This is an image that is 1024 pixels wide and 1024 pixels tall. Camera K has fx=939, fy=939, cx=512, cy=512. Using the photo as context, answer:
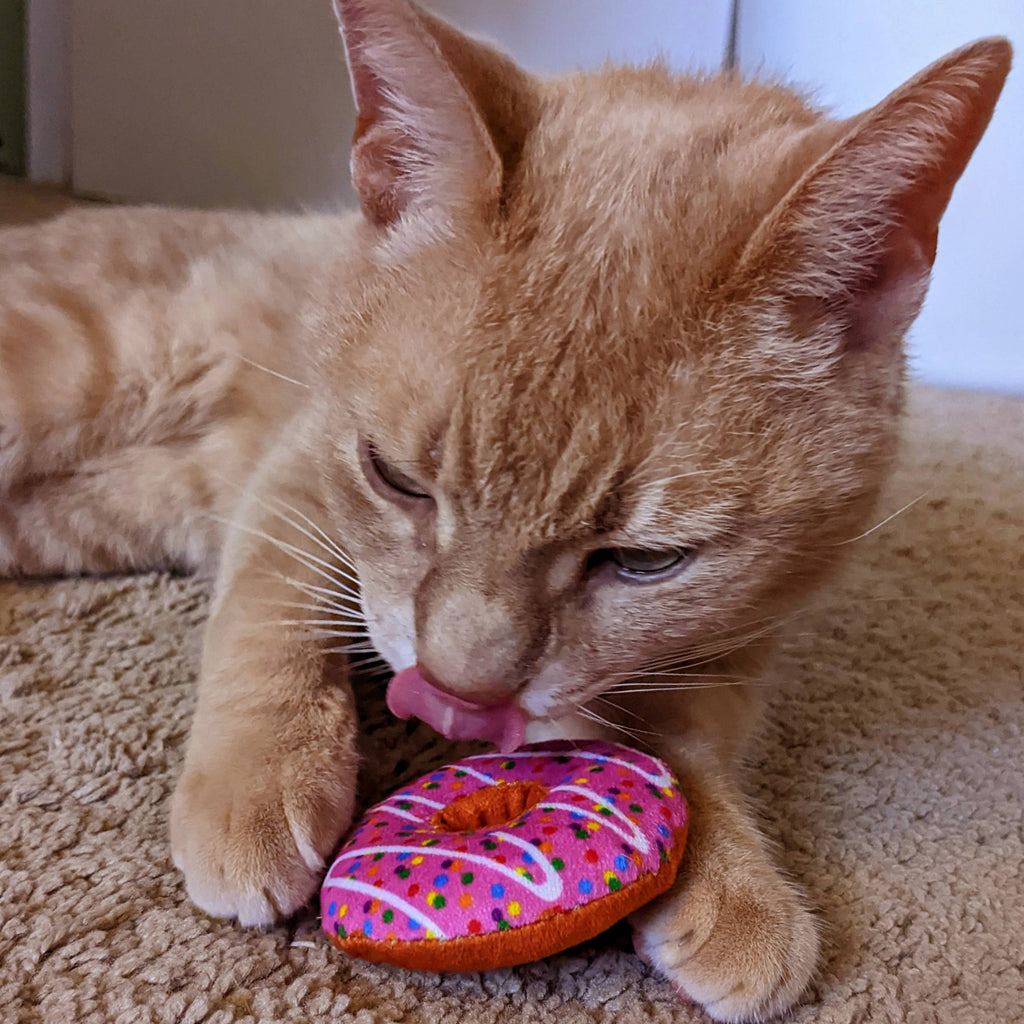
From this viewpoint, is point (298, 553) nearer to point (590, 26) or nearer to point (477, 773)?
point (477, 773)

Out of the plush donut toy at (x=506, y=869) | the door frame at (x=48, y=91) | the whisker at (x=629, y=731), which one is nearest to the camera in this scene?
the plush donut toy at (x=506, y=869)

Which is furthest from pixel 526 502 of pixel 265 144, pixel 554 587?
pixel 265 144

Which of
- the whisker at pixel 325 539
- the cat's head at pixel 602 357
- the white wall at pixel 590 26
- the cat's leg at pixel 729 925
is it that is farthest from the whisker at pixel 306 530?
the white wall at pixel 590 26

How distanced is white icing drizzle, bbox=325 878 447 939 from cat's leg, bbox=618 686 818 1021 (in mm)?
223

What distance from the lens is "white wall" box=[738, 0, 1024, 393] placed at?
2168 mm

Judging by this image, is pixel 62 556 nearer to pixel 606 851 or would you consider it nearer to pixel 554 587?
pixel 554 587

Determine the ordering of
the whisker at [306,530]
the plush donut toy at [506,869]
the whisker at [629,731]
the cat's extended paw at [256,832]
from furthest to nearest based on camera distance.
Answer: the whisker at [306,530] → the whisker at [629,731] → the cat's extended paw at [256,832] → the plush donut toy at [506,869]

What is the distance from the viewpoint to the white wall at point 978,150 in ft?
7.11

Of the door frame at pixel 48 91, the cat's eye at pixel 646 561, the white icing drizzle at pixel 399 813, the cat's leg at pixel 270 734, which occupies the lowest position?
the door frame at pixel 48 91

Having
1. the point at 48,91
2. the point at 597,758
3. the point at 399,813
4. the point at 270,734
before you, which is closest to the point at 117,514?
the point at 270,734

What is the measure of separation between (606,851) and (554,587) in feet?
0.77

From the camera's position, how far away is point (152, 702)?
113 centimetres

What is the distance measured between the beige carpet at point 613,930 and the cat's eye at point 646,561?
1.10 feet

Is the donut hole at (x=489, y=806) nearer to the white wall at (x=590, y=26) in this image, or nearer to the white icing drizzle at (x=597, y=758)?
the white icing drizzle at (x=597, y=758)
